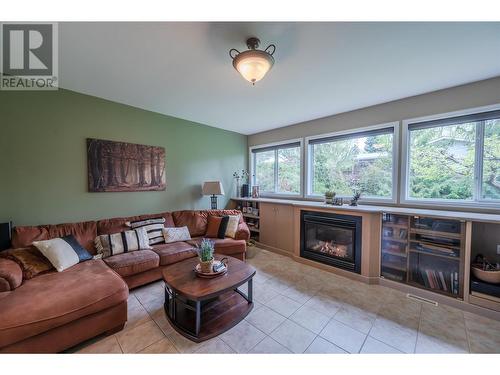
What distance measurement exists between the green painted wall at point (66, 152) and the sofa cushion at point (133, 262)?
3.01 feet

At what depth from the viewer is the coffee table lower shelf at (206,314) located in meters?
1.60

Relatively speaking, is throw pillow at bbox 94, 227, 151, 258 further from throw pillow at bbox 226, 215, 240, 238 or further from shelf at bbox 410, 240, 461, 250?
shelf at bbox 410, 240, 461, 250

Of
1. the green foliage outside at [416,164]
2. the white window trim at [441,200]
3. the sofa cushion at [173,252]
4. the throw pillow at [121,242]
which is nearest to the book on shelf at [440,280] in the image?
the white window trim at [441,200]

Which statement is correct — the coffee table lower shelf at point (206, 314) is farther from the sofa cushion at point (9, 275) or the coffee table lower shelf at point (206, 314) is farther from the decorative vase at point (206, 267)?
the sofa cushion at point (9, 275)

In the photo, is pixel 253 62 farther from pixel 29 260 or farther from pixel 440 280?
pixel 440 280

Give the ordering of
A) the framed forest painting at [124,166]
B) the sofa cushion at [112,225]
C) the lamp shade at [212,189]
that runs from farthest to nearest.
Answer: the lamp shade at [212,189] < the framed forest painting at [124,166] < the sofa cushion at [112,225]

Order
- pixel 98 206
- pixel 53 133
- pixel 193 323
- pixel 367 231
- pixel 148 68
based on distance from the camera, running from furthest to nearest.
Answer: pixel 98 206
pixel 367 231
pixel 53 133
pixel 148 68
pixel 193 323

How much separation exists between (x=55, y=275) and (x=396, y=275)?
3795 millimetres

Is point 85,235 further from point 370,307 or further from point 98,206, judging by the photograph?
point 370,307

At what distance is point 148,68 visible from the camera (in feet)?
6.44

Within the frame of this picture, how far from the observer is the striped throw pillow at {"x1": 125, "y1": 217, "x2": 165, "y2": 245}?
273 cm

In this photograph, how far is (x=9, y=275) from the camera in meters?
1.53

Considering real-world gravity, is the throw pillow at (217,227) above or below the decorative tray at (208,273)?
above
